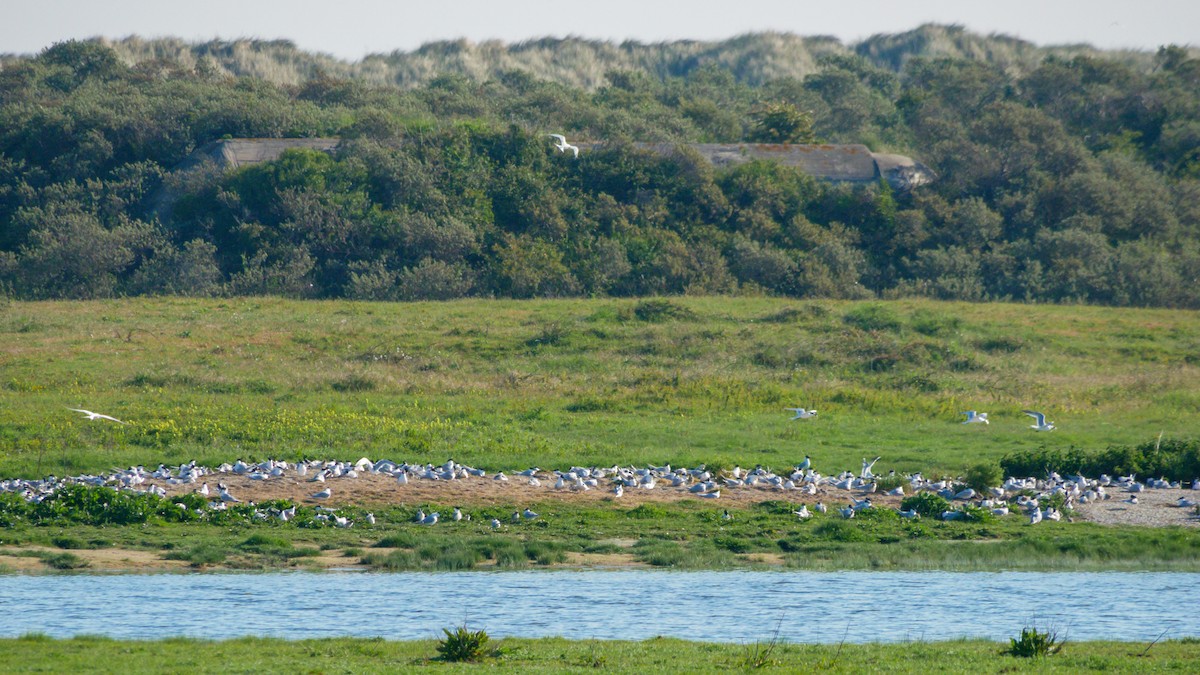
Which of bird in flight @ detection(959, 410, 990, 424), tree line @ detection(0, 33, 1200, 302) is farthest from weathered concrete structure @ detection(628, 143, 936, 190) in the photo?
bird in flight @ detection(959, 410, 990, 424)

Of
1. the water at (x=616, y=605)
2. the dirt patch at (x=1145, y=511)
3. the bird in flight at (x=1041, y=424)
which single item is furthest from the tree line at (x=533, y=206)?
the water at (x=616, y=605)

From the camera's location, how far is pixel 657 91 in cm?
6366

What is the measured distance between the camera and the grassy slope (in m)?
Result: 22.2

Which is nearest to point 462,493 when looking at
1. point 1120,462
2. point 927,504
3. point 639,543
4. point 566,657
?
point 639,543

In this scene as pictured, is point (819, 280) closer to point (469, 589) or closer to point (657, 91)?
point (657, 91)

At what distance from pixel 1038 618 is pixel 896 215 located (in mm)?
33798

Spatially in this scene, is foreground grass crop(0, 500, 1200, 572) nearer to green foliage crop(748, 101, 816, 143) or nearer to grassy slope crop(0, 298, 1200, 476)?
grassy slope crop(0, 298, 1200, 476)

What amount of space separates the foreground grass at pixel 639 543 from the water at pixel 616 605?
428 millimetres

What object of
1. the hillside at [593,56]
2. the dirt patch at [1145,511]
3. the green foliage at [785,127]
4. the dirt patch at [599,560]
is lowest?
the dirt patch at [1145,511]

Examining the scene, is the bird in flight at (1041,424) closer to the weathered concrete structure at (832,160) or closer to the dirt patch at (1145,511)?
the dirt patch at (1145,511)

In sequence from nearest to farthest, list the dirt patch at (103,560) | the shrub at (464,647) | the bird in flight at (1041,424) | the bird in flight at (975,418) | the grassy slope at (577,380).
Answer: the shrub at (464,647), the dirt patch at (103,560), the grassy slope at (577,380), the bird in flight at (1041,424), the bird in flight at (975,418)

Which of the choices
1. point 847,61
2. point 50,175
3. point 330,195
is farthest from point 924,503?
point 847,61

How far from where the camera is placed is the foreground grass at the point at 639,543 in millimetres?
16031

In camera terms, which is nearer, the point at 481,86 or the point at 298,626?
the point at 298,626
